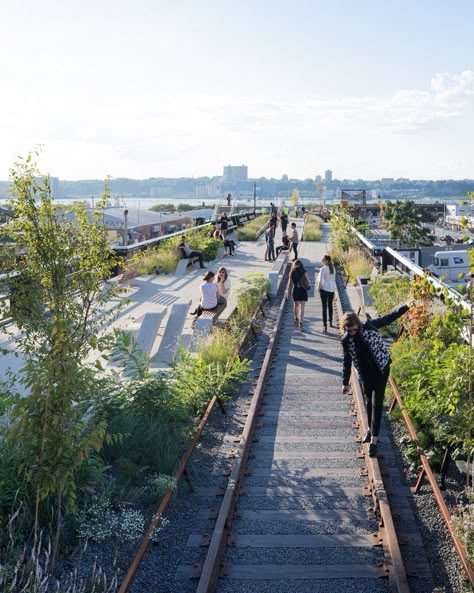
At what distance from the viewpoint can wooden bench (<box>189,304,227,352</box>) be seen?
12758 millimetres

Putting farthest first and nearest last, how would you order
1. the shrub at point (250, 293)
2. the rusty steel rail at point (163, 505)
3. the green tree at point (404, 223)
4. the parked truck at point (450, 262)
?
1. the green tree at point (404, 223)
2. the parked truck at point (450, 262)
3. the shrub at point (250, 293)
4. the rusty steel rail at point (163, 505)

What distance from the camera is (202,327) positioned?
1330cm

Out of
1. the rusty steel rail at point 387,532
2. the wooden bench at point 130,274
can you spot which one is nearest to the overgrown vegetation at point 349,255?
the wooden bench at point 130,274

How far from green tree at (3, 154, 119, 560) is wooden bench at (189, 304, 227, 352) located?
495 centimetres

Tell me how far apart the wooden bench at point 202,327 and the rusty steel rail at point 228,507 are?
7.47 ft

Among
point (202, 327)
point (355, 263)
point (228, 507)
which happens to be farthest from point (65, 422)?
point (355, 263)

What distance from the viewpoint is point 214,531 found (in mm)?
6148

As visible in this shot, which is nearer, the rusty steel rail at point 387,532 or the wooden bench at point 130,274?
the rusty steel rail at point 387,532

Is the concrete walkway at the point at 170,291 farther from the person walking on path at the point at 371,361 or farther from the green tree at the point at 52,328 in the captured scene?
the person walking on path at the point at 371,361

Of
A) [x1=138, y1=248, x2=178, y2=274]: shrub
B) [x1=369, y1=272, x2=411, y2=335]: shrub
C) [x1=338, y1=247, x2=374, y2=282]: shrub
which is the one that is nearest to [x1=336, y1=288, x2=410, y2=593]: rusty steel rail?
[x1=369, y1=272, x2=411, y2=335]: shrub

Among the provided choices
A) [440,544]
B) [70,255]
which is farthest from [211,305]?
[440,544]

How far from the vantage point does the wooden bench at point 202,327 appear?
41.9ft

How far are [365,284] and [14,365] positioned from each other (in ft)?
31.9

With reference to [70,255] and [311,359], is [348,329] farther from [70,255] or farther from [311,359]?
[311,359]
